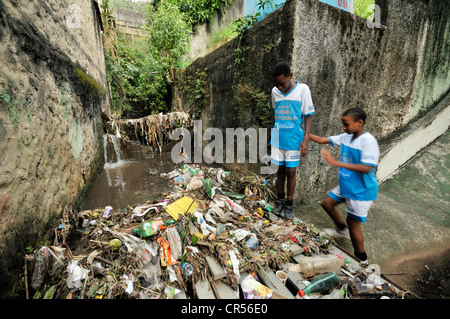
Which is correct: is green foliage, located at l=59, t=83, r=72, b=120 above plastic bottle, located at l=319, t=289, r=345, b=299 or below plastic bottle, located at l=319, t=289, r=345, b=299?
above

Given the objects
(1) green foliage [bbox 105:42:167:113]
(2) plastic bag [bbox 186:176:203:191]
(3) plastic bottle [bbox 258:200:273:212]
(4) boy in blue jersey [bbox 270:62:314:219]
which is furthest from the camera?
(1) green foliage [bbox 105:42:167:113]

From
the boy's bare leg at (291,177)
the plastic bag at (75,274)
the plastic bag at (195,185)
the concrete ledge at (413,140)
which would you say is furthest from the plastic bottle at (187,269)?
the concrete ledge at (413,140)

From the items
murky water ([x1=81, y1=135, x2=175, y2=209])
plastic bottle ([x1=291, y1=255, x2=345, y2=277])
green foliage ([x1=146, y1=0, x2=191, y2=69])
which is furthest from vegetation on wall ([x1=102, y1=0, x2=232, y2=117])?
plastic bottle ([x1=291, y1=255, x2=345, y2=277])

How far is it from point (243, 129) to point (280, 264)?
234 centimetres

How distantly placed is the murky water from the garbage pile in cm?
49

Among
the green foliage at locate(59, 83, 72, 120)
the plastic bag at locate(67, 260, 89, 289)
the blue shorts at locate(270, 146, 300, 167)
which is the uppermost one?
the green foliage at locate(59, 83, 72, 120)

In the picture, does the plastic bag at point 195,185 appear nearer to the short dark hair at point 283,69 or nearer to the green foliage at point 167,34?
the short dark hair at point 283,69

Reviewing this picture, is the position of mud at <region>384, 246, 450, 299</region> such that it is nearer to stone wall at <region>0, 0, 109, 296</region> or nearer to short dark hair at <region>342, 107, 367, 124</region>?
short dark hair at <region>342, 107, 367, 124</region>

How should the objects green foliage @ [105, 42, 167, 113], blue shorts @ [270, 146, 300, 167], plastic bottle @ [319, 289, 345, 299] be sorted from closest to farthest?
plastic bottle @ [319, 289, 345, 299], blue shorts @ [270, 146, 300, 167], green foliage @ [105, 42, 167, 113]

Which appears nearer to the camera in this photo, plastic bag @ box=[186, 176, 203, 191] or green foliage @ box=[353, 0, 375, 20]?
plastic bag @ box=[186, 176, 203, 191]

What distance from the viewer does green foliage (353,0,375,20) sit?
4114 mm

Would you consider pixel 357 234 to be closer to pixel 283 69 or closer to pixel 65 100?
pixel 283 69

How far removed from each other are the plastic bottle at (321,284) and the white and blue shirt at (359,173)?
82 cm
